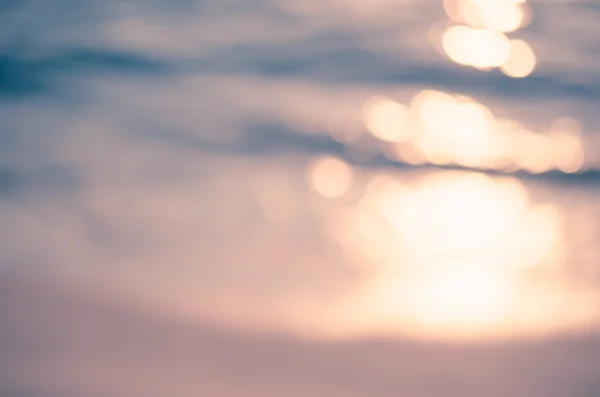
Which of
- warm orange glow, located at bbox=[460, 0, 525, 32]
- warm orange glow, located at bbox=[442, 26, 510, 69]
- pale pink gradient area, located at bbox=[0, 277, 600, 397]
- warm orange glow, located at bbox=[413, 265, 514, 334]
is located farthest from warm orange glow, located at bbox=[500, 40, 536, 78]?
pale pink gradient area, located at bbox=[0, 277, 600, 397]

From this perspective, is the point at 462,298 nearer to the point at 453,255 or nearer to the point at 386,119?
the point at 453,255

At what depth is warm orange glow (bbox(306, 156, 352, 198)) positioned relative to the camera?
238 cm

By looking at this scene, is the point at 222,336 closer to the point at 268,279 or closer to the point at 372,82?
the point at 268,279

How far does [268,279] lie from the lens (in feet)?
6.78

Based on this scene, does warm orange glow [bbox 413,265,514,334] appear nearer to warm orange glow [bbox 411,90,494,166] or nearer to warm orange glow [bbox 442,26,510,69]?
warm orange glow [bbox 411,90,494,166]

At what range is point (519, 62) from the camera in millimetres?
2980

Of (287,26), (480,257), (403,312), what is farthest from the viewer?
(287,26)

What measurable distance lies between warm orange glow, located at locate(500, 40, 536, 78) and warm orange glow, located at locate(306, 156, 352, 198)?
697mm

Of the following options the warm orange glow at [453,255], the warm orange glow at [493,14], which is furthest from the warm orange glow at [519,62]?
the warm orange glow at [453,255]

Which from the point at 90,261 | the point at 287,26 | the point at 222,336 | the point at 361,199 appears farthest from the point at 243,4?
the point at 222,336

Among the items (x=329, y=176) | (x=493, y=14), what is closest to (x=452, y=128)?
(x=329, y=176)

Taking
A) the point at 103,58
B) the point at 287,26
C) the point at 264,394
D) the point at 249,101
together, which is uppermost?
the point at 287,26

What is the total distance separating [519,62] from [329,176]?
2.75 feet

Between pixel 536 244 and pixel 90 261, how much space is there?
908 mm
